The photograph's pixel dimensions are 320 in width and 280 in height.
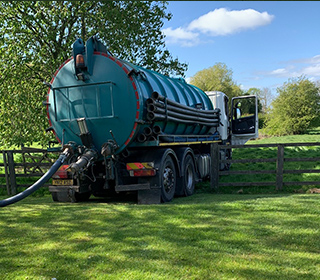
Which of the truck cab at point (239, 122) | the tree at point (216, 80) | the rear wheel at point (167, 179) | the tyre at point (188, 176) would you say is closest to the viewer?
the rear wheel at point (167, 179)

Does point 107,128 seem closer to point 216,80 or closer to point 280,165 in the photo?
point 280,165

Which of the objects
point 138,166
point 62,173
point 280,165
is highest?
point 138,166

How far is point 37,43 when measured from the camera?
1366 cm

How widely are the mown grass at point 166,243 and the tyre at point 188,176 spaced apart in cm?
264

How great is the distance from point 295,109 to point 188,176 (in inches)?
1855

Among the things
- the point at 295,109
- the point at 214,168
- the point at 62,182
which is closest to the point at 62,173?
the point at 62,182

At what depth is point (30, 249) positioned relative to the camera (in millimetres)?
4508

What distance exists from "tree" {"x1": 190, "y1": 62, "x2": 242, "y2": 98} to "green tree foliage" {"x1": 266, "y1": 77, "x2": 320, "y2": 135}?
8.63 metres

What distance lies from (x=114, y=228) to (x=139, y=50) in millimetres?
11429

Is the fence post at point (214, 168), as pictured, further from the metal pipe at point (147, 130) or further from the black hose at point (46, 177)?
the black hose at point (46, 177)

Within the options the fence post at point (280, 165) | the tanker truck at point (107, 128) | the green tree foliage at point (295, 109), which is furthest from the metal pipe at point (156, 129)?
the green tree foliage at point (295, 109)

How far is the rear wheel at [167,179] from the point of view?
7.99m

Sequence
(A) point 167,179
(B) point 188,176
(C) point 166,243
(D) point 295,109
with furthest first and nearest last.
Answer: (D) point 295,109, (B) point 188,176, (A) point 167,179, (C) point 166,243

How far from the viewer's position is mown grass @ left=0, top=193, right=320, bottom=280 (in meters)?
3.73
